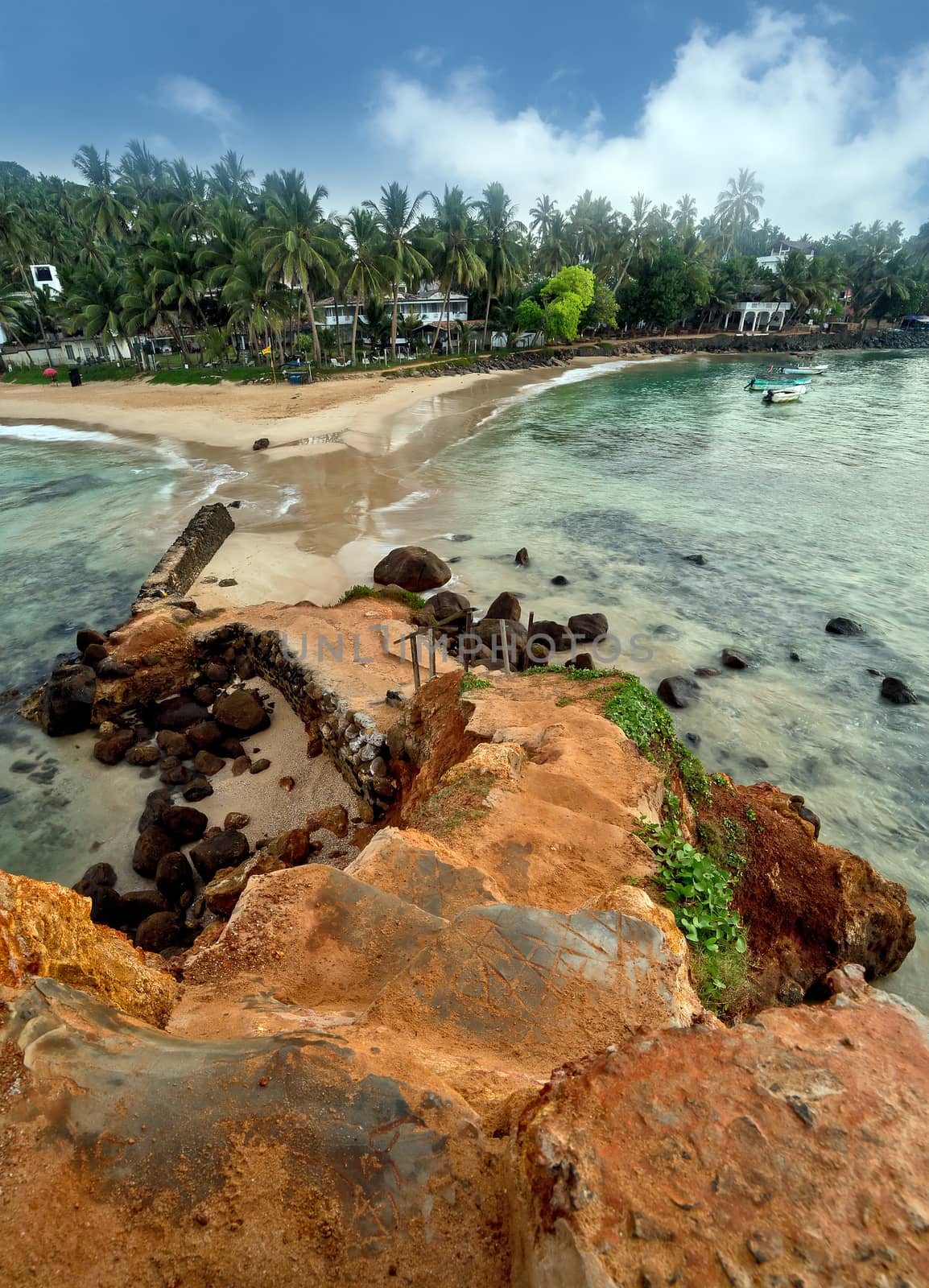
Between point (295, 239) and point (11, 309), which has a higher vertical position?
point (295, 239)

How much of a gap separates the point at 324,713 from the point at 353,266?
51981 millimetres

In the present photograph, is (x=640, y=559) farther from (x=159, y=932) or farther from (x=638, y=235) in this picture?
(x=638, y=235)

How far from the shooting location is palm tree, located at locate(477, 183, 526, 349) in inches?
2498

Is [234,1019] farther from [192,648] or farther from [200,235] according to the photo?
[200,235]

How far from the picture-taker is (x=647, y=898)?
18.9 ft

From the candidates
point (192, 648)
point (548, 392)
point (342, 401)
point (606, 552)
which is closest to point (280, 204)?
point (342, 401)

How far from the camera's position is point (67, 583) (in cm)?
2089

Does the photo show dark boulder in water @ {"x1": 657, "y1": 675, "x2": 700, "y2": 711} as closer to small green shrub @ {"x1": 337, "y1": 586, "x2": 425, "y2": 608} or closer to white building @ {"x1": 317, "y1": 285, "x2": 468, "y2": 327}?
small green shrub @ {"x1": 337, "y1": 586, "x2": 425, "y2": 608}

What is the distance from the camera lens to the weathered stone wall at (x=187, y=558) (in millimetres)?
17422

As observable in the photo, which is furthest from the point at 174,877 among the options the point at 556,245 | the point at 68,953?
the point at 556,245

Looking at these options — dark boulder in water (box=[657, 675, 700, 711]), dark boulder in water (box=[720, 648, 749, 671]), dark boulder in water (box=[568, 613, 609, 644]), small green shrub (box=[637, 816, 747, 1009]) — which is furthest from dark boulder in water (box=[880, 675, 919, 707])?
small green shrub (box=[637, 816, 747, 1009])

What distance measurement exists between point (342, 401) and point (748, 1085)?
49199mm

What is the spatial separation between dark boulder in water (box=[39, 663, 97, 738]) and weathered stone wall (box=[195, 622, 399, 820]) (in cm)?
261

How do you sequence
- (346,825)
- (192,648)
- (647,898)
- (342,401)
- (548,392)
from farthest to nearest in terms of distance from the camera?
(548,392)
(342,401)
(192,648)
(346,825)
(647,898)
